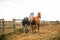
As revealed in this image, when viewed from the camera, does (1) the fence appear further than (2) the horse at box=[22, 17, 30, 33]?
No

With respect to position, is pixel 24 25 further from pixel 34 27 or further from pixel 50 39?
pixel 50 39

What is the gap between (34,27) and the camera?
1967 centimetres

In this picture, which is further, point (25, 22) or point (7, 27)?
point (25, 22)

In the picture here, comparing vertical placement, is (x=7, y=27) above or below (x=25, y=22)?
below

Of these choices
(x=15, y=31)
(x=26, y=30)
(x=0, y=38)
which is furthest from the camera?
(x=26, y=30)

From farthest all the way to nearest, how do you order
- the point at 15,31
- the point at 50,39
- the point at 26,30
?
the point at 26,30
the point at 15,31
the point at 50,39

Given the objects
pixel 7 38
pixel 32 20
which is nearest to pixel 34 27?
pixel 32 20

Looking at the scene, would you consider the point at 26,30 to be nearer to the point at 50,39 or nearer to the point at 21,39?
the point at 21,39

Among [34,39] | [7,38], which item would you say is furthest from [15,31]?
[34,39]

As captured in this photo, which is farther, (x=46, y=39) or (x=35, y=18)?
(x=35, y=18)

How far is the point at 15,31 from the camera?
19.1 m

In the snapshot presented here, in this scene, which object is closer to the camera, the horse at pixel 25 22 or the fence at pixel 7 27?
the fence at pixel 7 27

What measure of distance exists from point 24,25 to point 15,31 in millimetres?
2641

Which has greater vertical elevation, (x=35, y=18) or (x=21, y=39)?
(x=35, y=18)
